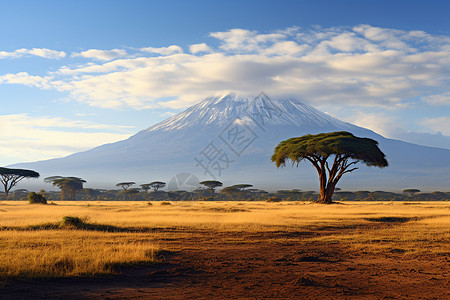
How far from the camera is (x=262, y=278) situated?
10.8m

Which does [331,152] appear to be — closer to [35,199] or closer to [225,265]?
[35,199]

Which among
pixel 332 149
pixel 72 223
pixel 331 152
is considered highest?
pixel 332 149

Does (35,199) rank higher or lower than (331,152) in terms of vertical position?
lower

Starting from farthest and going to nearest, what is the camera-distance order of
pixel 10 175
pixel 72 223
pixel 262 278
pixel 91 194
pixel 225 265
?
pixel 91 194 < pixel 10 175 < pixel 72 223 < pixel 225 265 < pixel 262 278

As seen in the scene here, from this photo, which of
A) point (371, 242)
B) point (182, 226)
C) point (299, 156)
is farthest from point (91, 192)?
point (371, 242)

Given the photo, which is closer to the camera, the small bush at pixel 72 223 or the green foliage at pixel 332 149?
the small bush at pixel 72 223

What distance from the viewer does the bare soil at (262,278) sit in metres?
9.22

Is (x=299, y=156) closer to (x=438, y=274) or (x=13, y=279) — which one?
(x=438, y=274)

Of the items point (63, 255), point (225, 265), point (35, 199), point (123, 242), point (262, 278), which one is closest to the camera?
point (262, 278)

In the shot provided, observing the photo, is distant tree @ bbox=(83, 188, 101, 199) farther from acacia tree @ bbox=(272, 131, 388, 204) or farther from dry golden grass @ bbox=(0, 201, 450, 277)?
dry golden grass @ bbox=(0, 201, 450, 277)

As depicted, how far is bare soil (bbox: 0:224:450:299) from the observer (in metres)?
9.22

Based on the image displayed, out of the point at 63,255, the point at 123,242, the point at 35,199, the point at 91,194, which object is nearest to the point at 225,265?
the point at 63,255

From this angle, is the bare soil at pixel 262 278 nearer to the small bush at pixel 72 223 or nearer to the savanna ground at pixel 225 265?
the savanna ground at pixel 225 265

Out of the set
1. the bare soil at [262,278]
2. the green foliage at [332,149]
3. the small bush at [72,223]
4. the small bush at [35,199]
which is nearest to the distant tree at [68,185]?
the small bush at [35,199]
